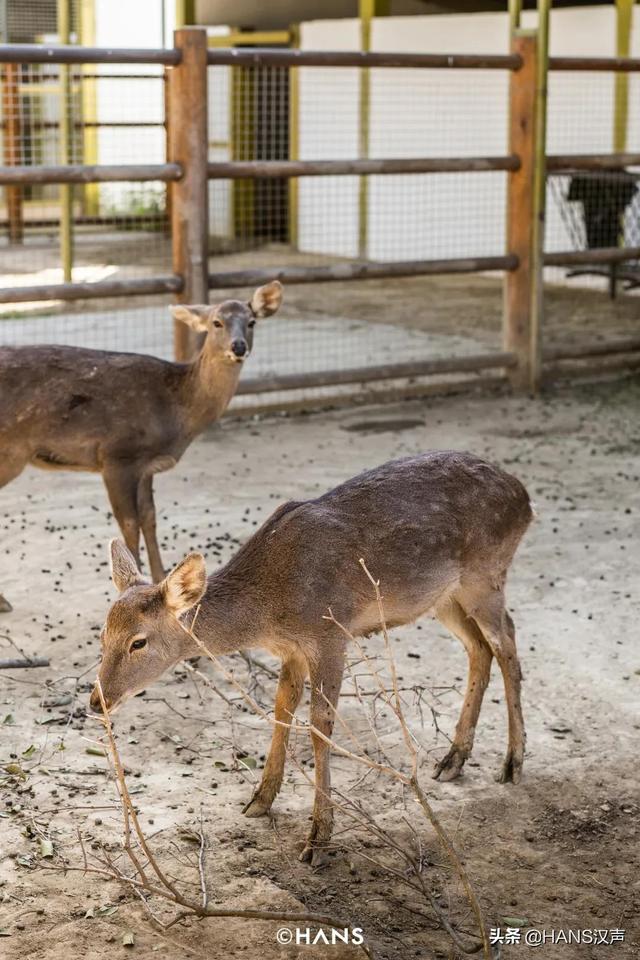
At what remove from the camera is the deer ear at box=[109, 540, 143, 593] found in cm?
392

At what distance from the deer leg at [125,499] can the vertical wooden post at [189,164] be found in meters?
2.69

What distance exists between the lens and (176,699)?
503cm

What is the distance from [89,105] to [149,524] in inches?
553

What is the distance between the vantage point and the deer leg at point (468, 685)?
14.6ft

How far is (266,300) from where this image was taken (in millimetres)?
6438

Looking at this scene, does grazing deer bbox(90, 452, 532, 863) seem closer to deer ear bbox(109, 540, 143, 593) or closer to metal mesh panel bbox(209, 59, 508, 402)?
deer ear bbox(109, 540, 143, 593)

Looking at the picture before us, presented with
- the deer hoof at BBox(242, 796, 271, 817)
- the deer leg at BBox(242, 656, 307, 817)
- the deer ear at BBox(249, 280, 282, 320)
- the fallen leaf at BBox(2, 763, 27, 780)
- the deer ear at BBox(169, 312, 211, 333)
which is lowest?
the deer hoof at BBox(242, 796, 271, 817)

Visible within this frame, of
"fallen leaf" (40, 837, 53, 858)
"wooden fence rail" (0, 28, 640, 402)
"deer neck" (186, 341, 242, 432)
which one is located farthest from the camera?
"wooden fence rail" (0, 28, 640, 402)

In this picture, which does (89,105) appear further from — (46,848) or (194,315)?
(46,848)

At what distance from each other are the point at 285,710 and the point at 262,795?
0.25m

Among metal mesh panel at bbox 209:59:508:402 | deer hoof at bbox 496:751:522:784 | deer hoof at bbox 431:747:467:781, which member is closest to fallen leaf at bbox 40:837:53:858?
deer hoof at bbox 431:747:467:781

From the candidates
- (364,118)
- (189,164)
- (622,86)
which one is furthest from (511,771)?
(364,118)

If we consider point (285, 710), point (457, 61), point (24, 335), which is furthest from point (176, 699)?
point (24, 335)

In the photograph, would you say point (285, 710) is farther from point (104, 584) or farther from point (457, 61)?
point (457, 61)
